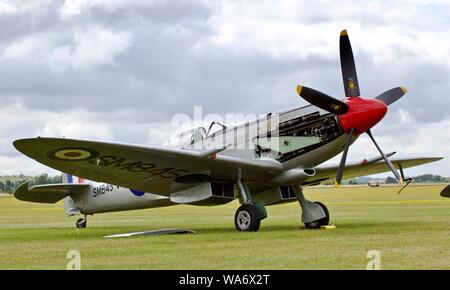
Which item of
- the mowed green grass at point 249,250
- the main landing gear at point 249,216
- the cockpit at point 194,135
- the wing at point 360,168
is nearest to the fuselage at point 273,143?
the cockpit at point 194,135

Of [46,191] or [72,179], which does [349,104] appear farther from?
[72,179]

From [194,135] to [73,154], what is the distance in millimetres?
3472

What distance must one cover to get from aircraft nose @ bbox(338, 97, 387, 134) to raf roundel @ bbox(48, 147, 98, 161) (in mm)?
4933

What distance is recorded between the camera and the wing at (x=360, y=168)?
56.3ft

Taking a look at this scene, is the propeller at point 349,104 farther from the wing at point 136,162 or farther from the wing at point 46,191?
the wing at point 46,191

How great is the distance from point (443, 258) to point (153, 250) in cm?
A: 434

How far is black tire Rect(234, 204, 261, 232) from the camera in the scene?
1459 centimetres

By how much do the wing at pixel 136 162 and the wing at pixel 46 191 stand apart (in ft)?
10.4

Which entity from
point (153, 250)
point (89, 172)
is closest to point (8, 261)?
point (153, 250)

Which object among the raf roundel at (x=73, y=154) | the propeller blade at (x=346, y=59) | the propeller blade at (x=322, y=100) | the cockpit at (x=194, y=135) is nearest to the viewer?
the raf roundel at (x=73, y=154)

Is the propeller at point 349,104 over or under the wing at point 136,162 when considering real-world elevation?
over

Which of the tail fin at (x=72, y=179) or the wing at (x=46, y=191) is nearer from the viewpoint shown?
the wing at (x=46, y=191)
